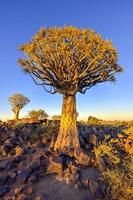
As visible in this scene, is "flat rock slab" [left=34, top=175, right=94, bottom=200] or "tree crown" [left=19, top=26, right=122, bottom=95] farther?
"tree crown" [left=19, top=26, right=122, bottom=95]

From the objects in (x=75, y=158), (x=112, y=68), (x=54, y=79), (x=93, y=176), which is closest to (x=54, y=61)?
(x=54, y=79)

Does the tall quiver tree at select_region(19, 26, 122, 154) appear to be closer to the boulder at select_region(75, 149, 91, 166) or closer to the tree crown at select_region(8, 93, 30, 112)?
the boulder at select_region(75, 149, 91, 166)

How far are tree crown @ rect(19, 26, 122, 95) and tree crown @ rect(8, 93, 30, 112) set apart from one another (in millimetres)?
21647

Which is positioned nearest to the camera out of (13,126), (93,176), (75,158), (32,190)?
(32,190)

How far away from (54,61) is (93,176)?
171 inches

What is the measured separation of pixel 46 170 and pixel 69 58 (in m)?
4.04

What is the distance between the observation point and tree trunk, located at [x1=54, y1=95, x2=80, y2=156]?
13084 millimetres

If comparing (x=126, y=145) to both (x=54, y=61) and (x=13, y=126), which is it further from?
(x=13, y=126)

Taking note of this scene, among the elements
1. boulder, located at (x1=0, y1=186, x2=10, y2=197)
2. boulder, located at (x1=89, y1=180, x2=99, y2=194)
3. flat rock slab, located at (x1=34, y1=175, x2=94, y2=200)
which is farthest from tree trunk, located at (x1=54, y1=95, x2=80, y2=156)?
boulder, located at (x1=0, y1=186, x2=10, y2=197)

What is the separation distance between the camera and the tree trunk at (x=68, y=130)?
13.1 m

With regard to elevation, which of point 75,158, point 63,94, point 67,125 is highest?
point 63,94

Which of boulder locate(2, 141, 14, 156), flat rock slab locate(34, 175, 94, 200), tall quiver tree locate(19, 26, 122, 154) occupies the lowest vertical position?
flat rock slab locate(34, 175, 94, 200)

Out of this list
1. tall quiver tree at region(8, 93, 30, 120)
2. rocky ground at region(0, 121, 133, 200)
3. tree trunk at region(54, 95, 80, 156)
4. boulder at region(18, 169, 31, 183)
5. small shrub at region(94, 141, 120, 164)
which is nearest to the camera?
rocky ground at region(0, 121, 133, 200)

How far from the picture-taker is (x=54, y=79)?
1349 cm
